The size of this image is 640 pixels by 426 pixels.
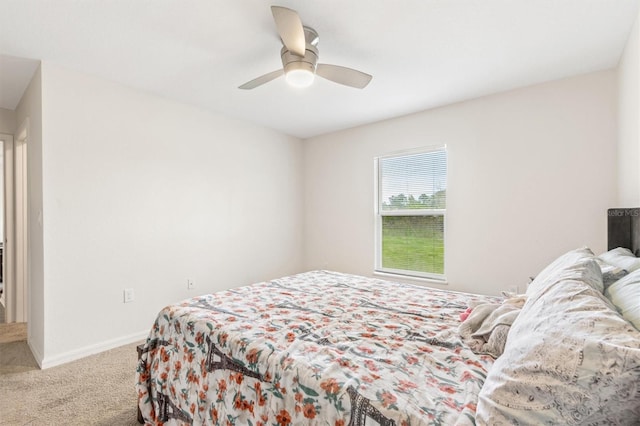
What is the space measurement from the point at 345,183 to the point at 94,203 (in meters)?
2.80

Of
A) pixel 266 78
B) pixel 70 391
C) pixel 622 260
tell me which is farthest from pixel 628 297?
pixel 70 391

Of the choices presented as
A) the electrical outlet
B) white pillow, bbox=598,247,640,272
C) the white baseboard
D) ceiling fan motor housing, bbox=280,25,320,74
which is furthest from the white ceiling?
the white baseboard

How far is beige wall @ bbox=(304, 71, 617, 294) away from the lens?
8.58ft

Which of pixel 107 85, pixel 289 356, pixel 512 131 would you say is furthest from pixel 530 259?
pixel 107 85

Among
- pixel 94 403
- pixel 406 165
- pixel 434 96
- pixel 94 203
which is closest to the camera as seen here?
pixel 94 403

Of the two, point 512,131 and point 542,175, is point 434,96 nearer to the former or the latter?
point 512,131

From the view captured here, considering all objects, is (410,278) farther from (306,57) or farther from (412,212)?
(306,57)

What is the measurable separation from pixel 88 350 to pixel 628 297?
346 cm

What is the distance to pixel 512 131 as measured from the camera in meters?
2.98

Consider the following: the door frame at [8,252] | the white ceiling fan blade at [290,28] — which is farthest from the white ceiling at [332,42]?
the door frame at [8,252]

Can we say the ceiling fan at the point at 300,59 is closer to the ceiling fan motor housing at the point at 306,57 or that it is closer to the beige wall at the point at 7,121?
the ceiling fan motor housing at the point at 306,57

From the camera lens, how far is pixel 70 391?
211 cm

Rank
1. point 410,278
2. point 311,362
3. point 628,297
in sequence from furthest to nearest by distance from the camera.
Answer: point 410,278 < point 311,362 < point 628,297

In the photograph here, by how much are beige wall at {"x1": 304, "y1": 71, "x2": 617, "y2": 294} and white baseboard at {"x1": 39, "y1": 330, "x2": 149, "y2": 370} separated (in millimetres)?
3209
